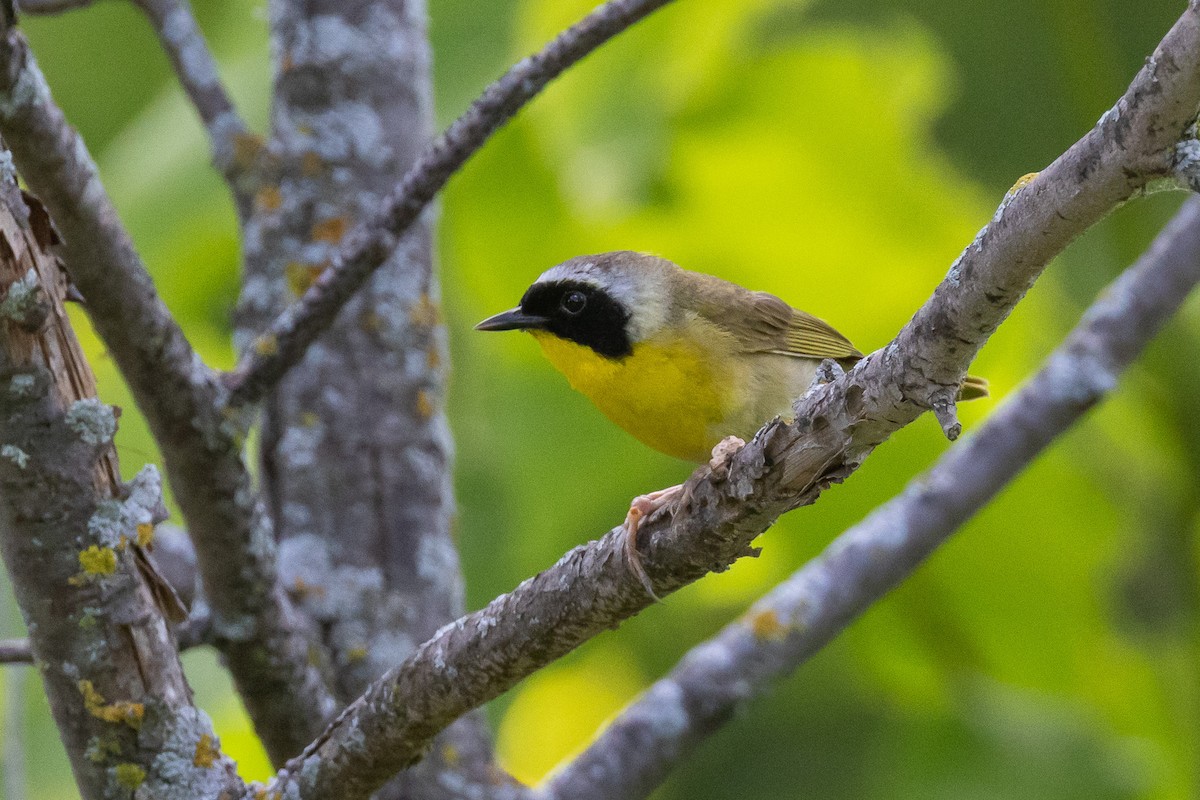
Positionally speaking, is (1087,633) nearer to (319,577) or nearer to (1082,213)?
(319,577)

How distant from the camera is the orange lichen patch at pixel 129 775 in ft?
7.25

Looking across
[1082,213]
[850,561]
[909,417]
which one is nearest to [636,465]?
[850,561]

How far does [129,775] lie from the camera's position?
2213 millimetres

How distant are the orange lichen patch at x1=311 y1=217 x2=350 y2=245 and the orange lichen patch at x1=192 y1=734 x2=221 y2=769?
61.7 inches

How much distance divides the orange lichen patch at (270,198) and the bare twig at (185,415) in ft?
3.58

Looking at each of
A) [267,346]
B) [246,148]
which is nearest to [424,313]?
[246,148]

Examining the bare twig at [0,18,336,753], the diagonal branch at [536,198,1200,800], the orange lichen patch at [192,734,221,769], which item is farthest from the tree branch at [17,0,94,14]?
the diagonal branch at [536,198,1200,800]

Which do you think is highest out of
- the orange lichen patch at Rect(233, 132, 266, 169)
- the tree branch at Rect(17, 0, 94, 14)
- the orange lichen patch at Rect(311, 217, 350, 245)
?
the tree branch at Rect(17, 0, 94, 14)

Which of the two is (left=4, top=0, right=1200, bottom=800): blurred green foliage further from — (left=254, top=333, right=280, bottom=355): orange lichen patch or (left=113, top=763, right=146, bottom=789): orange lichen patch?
(left=113, top=763, right=146, bottom=789): orange lichen patch

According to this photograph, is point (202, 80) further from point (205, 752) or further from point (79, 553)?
point (205, 752)

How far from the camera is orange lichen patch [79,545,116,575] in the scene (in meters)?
2.12

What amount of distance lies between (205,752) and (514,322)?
1506 mm

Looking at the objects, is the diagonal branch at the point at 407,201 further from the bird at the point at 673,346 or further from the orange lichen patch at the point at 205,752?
the bird at the point at 673,346

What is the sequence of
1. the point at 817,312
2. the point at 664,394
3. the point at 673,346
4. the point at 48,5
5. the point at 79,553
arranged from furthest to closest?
the point at 817,312, the point at 673,346, the point at 664,394, the point at 48,5, the point at 79,553
